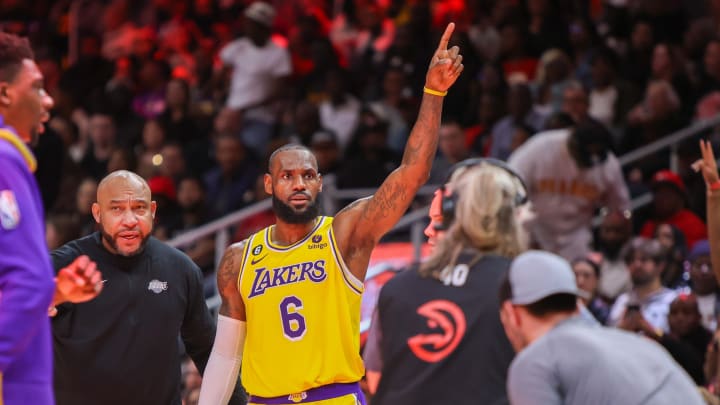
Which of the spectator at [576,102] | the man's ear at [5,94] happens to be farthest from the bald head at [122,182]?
the spectator at [576,102]

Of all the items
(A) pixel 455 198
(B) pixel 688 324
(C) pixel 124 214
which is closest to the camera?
(A) pixel 455 198

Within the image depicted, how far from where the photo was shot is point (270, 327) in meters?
5.74

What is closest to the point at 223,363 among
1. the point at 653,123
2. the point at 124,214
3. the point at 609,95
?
the point at 124,214

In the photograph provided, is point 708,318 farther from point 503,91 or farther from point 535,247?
point 503,91

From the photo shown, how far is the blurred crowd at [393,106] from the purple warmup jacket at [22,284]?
548cm

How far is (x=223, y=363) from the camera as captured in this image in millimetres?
5891

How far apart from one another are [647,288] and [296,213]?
408 cm

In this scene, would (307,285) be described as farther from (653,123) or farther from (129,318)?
(653,123)

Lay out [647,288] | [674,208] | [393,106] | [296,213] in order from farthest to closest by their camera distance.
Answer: [393,106]
[674,208]
[647,288]
[296,213]

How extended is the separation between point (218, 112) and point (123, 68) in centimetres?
232

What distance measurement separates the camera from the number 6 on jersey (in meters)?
5.70

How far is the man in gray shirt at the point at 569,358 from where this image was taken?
3.72 m

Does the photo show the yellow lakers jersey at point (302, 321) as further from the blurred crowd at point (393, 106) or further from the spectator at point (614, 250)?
the spectator at point (614, 250)

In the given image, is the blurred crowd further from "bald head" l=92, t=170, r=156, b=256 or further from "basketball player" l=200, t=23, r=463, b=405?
"bald head" l=92, t=170, r=156, b=256
